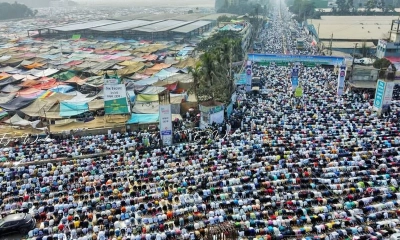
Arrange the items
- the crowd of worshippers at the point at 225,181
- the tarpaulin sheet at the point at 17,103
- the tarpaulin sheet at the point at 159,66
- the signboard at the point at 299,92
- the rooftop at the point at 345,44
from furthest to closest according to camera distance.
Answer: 1. the rooftop at the point at 345,44
2. the tarpaulin sheet at the point at 159,66
3. the signboard at the point at 299,92
4. the tarpaulin sheet at the point at 17,103
5. the crowd of worshippers at the point at 225,181

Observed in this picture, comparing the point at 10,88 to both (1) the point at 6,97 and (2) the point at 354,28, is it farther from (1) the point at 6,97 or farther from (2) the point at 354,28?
(2) the point at 354,28

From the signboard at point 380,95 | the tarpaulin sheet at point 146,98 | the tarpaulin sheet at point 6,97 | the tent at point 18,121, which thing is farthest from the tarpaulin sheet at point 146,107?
the signboard at point 380,95

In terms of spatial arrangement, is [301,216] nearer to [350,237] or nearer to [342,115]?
[350,237]

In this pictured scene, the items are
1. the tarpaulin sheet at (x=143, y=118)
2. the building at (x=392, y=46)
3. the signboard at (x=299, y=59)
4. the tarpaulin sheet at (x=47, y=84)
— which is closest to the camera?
the tarpaulin sheet at (x=143, y=118)

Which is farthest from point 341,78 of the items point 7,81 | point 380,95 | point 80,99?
point 7,81

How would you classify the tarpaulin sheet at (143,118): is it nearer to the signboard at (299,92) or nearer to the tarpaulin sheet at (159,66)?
the signboard at (299,92)

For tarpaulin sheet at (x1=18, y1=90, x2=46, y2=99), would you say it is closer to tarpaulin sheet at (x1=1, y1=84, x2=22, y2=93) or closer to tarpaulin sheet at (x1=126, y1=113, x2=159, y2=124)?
tarpaulin sheet at (x1=1, y1=84, x2=22, y2=93)

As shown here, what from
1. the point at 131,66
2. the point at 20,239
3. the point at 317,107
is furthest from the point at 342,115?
the point at 131,66

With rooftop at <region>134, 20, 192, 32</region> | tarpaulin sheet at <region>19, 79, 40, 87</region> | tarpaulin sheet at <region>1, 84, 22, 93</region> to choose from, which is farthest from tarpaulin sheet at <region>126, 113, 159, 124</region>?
rooftop at <region>134, 20, 192, 32</region>
